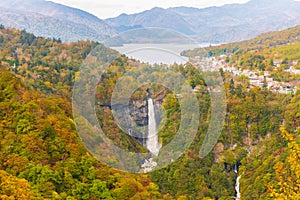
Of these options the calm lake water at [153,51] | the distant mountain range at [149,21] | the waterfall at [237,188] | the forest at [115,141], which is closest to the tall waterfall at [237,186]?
the waterfall at [237,188]

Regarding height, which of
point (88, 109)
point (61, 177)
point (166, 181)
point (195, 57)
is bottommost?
point (166, 181)

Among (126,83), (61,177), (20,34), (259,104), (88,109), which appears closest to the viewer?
(61,177)

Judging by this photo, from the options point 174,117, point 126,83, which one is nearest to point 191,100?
point 174,117

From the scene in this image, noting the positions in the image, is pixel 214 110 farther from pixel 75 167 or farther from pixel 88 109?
pixel 75 167

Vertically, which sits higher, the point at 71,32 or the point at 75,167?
the point at 71,32

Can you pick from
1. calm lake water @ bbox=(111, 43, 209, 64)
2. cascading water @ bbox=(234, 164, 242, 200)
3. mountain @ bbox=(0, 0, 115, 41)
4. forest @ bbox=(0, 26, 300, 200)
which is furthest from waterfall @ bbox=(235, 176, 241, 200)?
mountain @ bbox=(0, 0, 115, 41)

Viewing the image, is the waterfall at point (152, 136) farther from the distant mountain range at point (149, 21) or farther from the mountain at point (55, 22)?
the mountain at point (55, 22)

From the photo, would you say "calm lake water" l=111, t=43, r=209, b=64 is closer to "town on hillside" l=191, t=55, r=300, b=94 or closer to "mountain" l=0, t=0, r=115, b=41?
"town on hillside" l=191, t=55, r=300, b=94

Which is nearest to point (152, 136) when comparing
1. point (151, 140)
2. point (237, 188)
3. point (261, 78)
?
point (151, 140)

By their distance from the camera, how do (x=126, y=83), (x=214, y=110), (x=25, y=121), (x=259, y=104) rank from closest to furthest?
(x=25, y=121)
(x=126, y=83)
(x=214, y=110)
(x=259, y=104)
